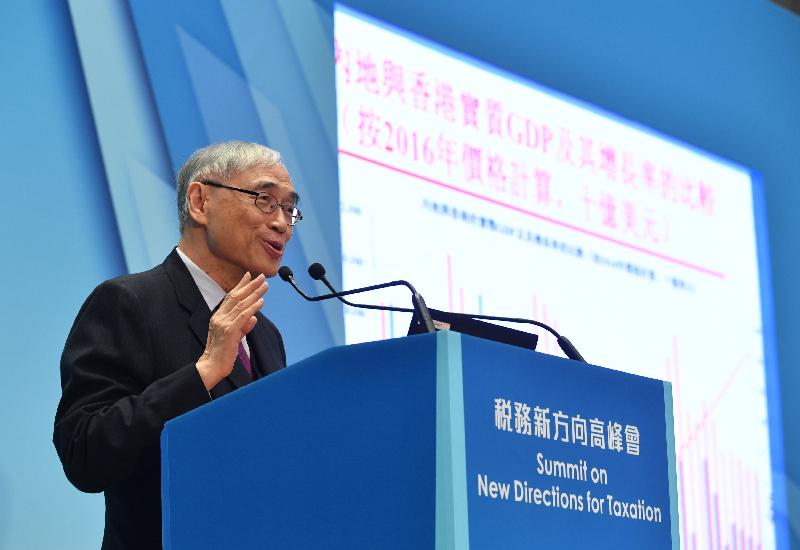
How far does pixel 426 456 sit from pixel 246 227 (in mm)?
798

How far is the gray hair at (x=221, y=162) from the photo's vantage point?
2.07m

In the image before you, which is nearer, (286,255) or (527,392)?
Answer: (527,392)

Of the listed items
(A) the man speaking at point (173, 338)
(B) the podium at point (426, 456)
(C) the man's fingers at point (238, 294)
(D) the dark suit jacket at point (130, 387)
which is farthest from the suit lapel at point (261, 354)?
(B) the podium at point (426, 456)

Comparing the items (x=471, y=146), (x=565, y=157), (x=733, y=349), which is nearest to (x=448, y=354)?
(x=471, y=146)

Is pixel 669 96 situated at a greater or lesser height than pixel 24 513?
greater

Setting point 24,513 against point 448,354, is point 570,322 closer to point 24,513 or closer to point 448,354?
point 24,513

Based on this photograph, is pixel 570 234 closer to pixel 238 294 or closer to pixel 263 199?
pixel 263 199

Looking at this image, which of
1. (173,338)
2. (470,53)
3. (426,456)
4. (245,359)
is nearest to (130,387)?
(173,338)

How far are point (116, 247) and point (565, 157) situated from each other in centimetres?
148

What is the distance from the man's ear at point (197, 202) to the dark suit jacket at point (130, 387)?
104 millimetres

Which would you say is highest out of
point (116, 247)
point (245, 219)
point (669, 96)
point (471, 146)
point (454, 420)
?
point (669, 96)

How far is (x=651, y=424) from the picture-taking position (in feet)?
5.18

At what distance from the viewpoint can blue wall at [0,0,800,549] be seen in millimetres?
2482

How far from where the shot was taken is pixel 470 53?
11.7ft
